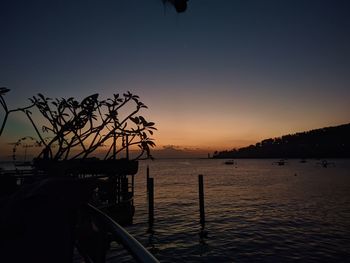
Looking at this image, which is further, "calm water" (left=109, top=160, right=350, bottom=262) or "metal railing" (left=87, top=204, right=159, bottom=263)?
"calm water" (left=109, top=160, right=350, bottom=262)

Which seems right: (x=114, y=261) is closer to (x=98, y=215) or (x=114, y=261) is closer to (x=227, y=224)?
(x=227, y=224)

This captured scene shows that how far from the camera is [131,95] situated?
6059 mm

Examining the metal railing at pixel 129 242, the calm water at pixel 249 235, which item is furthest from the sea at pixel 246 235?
the metal railing at pixel 129 242

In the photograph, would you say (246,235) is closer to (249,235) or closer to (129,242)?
(249,235)

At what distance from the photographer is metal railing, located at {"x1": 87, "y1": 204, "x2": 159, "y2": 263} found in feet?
5.17

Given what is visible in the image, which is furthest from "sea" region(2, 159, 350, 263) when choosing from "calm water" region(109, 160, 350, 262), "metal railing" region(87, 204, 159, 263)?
"metal railing" region(87, 204, 159, 263)

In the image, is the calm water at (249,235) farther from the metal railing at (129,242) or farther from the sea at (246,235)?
the metal railing at (129,242)

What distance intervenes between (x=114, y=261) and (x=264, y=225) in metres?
13.2

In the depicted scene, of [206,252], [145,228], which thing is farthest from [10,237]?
[145,228]

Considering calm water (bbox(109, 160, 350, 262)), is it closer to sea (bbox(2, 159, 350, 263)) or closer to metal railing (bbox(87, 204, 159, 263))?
sea (bbox(2, 159, 350, 263))

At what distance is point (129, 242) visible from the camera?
1.82m

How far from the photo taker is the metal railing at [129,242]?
5.17 ft

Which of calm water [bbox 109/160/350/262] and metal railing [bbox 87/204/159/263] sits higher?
metal railing [bbox 87/204/159/263]

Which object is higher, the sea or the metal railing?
the metal railing
